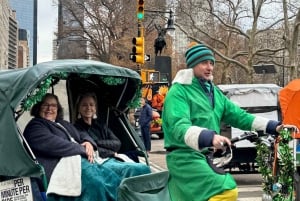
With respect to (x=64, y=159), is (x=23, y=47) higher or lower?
higher

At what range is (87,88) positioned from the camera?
7176 millimetres

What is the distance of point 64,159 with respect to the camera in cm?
565

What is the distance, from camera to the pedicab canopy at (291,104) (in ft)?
24.3

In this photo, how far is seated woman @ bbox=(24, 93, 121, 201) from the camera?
17.8ft

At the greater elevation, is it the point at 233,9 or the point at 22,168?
the point at 233,9

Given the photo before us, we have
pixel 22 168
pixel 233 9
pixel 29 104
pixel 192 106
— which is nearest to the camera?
pixel 192 106

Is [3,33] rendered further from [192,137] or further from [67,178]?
[192,137]

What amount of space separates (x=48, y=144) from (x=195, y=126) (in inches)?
88.9

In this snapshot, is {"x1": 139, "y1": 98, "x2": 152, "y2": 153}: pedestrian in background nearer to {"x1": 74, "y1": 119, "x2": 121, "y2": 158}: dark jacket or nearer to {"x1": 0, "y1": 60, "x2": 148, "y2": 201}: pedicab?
{"x1": 74, "y1": 119, "x2": 121, "y2": 158}: dark jacket

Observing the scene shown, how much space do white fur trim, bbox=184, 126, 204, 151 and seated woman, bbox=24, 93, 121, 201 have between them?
187 cm

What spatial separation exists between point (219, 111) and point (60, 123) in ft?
7.67

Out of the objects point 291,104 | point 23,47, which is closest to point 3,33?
point 23,47

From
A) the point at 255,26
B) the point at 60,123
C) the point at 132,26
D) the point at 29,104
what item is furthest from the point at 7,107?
the point at 132,26

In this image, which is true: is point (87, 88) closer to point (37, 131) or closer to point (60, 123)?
point (60, 123)
